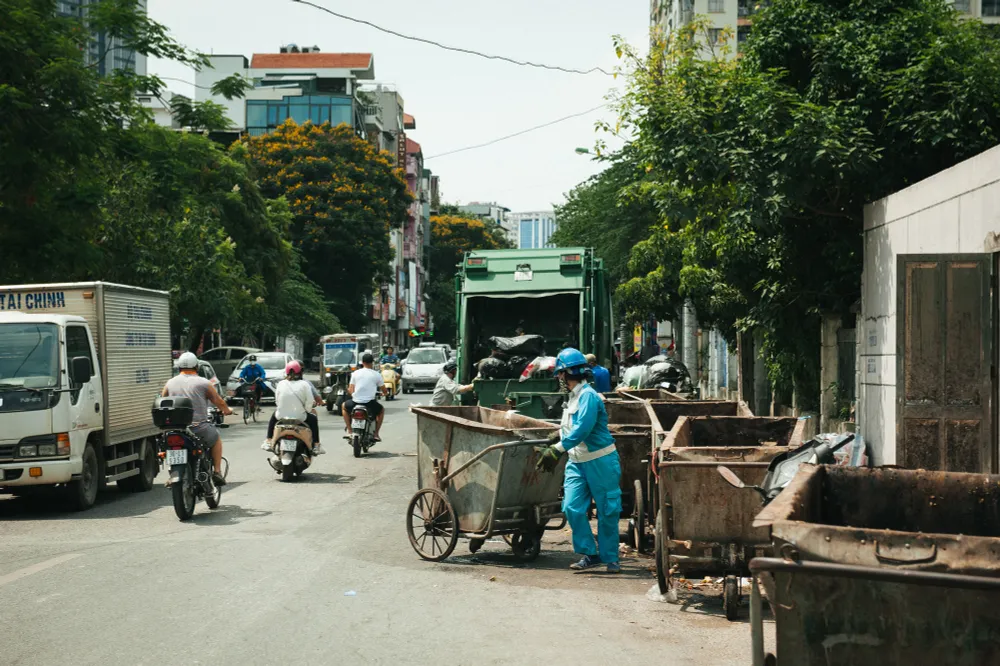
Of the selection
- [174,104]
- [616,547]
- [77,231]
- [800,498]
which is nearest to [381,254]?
[174,104]

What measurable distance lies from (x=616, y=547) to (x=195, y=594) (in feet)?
10.8

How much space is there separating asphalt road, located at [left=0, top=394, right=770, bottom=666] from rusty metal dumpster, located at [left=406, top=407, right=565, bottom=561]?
11.2 inches

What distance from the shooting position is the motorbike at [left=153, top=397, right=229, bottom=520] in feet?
38.3

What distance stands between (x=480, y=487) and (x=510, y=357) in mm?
7971

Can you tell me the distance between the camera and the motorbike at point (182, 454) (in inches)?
460

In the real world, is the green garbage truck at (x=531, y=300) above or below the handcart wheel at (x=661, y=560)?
above

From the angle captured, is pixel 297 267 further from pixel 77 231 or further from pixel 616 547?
pixel 616 547

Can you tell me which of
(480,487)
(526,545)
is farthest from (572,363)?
(526,545)

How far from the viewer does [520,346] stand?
17.2 m

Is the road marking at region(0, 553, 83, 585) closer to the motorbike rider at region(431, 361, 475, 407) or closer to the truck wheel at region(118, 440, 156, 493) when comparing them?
the truck wheel at region(118, 440, 156, 493)

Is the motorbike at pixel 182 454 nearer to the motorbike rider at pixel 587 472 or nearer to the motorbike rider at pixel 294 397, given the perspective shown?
the motorbike rider at pixel 294 397

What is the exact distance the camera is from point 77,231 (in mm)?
21094

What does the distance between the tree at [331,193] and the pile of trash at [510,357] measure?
43.1 meters

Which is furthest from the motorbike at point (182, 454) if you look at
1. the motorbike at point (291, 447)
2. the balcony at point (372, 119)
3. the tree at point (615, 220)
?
the balcony at point (372, 119)
